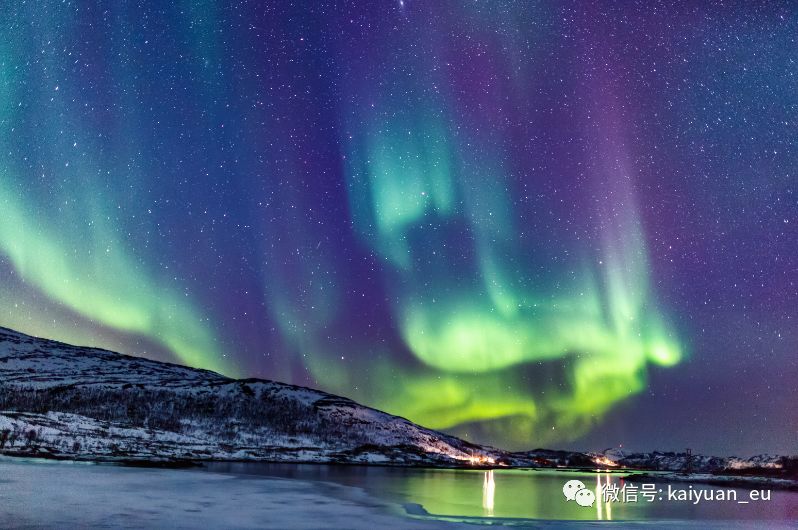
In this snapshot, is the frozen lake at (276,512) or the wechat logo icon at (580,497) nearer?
the frozen lake at (276,512)

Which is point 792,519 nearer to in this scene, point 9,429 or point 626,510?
point 626,510

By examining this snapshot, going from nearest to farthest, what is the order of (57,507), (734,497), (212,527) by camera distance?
(212,527) → (57,507) → (734,497)

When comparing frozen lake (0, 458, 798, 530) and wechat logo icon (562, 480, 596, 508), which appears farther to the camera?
wechat logo icon (562, 480, 596, 508)

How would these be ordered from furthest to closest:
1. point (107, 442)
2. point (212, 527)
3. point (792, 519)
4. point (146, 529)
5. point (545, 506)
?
point (107, 442) < point (545, 506) < point (792, 519) < point (212, 527) < point (146, 529)

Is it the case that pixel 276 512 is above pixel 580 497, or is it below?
below

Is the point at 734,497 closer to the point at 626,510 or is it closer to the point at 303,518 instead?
the point at 626,510

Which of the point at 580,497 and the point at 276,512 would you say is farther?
the point at 580,497

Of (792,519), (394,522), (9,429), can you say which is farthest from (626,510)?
(9,429)

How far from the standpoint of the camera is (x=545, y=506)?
3978 cm

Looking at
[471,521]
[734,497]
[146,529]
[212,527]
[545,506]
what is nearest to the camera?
[146,529]

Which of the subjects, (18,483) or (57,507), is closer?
(57,507)

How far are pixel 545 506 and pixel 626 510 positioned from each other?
5.52 meters

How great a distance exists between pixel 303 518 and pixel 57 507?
9.03 m

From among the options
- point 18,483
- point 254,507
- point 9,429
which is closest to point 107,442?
point 9,429
